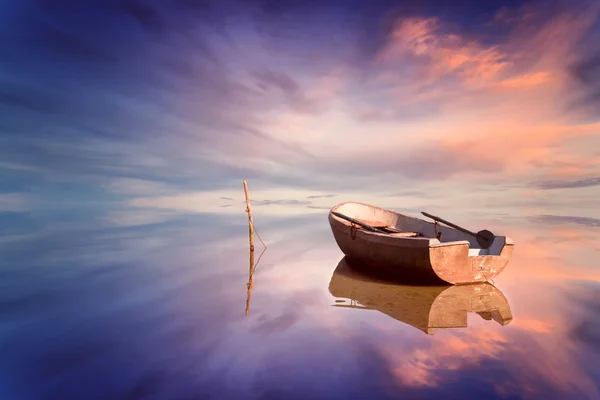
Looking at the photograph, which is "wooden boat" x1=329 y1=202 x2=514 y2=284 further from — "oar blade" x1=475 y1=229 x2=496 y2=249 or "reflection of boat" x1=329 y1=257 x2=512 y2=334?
"reflection of boat" x1=329 y1=257 x2=512 y2=334

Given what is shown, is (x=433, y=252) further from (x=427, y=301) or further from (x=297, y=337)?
(x=297, y=337)

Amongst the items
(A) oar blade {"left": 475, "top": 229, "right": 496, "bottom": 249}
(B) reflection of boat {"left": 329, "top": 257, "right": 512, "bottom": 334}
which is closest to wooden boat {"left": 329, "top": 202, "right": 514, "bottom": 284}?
(A) oar blade {"left": 475, "top": 229, "right": 496, "bottom": 249}

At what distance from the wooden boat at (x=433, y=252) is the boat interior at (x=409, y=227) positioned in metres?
0.03

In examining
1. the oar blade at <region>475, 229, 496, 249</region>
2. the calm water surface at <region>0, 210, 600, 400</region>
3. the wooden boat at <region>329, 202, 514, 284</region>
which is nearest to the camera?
the calm water surface at <region>0, 210, 600, 400</region>

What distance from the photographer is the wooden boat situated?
8.22 meters

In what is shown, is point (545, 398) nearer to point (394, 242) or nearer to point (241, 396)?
point (241, 396)

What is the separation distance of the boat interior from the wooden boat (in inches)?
1.2

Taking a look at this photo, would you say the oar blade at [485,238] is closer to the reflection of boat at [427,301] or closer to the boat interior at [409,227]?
the boat interior at [409,227]

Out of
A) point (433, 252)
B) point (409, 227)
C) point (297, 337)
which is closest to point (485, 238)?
point (433, 252)

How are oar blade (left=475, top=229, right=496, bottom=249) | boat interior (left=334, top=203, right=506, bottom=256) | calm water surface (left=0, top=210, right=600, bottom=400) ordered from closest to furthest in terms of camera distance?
calm water surface (left=0, top=210, right=600, bottom=400) < boat interior (left=334, top=203, right=506, bottom=256) < oar blade (left=475, top=229, right=496, bottom=249)

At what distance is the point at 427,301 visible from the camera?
7.75 m

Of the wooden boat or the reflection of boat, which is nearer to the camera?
the reflection of boat

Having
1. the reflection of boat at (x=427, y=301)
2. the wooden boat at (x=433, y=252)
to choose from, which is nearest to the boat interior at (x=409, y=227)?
the wooden boat at (x=433, y=252)

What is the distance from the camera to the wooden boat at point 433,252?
8.22 m
